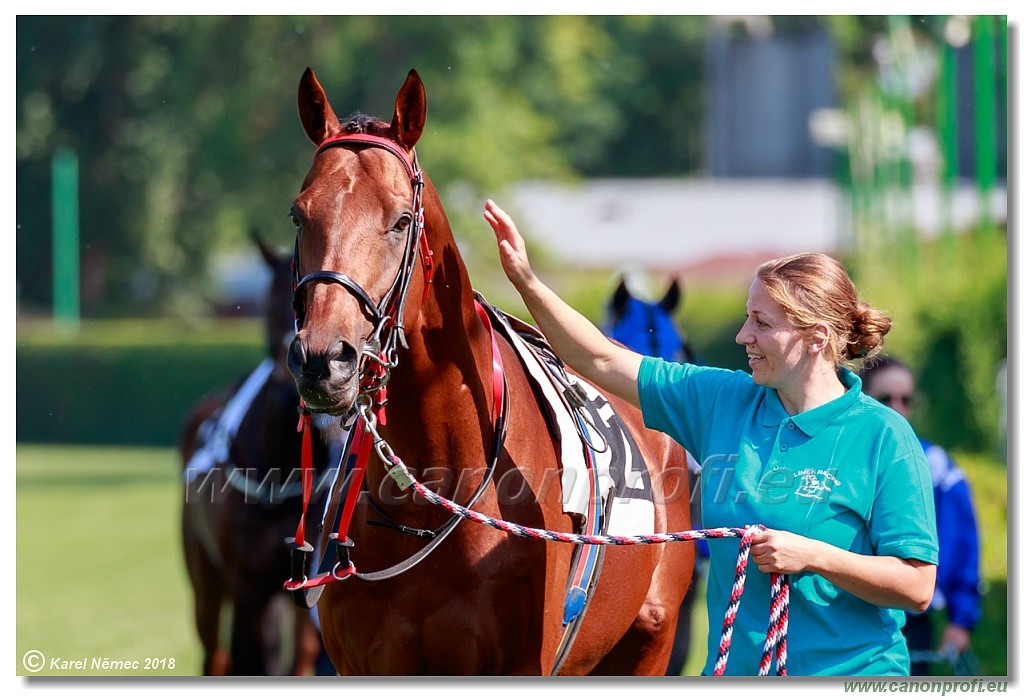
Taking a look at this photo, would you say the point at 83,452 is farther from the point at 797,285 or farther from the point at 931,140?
the point at 797,285

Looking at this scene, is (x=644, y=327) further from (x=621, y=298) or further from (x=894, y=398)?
(x=894, y=398)

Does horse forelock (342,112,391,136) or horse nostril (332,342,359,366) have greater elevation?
horse forelock (342,112,391,136)

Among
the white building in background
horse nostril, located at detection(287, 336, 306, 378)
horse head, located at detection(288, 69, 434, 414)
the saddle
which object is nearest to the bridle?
horse head, located at detection(288, 69, 434, 414)

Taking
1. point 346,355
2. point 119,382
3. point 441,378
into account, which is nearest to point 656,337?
point 441,378

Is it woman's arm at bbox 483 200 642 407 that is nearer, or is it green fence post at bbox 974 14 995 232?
woman's arm at bbox 483 200 642 407

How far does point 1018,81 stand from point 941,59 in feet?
17.4

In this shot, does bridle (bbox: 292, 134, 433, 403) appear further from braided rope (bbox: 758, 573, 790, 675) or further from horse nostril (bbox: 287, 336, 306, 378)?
braided rope (bbox: 758, 573, 790, 675)

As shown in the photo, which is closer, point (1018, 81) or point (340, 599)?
point (340, 599)

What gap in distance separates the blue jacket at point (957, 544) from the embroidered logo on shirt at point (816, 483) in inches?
75.3

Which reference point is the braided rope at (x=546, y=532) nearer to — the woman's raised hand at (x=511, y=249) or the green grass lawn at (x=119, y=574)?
the woman's raised hand at (x=511, y=249)

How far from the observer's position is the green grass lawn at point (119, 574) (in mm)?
5074

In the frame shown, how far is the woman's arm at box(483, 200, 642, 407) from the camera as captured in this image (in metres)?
2.59

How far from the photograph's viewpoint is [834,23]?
2100cm
